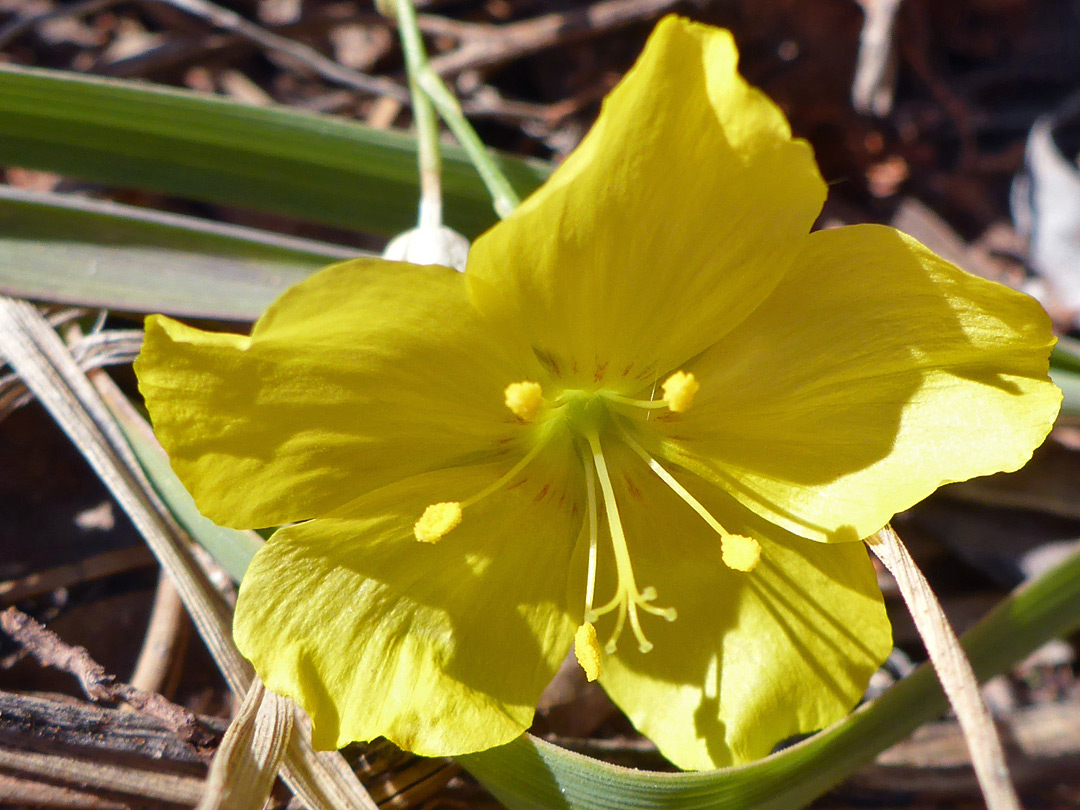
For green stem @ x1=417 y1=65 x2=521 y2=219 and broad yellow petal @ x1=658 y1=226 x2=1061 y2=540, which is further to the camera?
green stem @ x1=417 y1=65 x2=521 y2=219

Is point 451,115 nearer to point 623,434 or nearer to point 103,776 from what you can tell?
point 623,434

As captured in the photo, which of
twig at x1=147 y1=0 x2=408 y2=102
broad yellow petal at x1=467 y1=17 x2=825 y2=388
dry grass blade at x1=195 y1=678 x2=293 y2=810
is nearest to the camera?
broad yellow petal at x1=467 y1=17 x2=825 y2=388

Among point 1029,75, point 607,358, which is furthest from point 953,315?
point 1029,75

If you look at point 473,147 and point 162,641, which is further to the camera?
point 473,147

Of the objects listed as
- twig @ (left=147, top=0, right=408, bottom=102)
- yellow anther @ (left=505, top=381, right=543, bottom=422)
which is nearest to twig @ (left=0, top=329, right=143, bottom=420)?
yellow anther @ (left=505, top=381, right=543, bottom=422)

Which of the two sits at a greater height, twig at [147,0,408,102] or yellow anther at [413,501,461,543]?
twig at [147,0,408,102]

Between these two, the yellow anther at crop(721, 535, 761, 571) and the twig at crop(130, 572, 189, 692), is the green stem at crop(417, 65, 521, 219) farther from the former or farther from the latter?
the twig at crop(130, 572, 189, 692)

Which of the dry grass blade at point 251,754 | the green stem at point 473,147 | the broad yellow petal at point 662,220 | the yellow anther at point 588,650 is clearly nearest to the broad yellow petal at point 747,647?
the yellow anther at point 588,650

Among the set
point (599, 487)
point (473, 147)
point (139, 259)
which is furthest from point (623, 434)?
A: point (139, 259)
